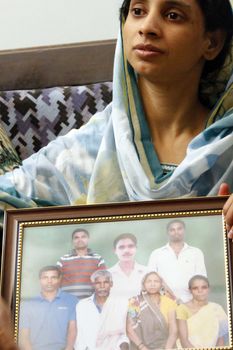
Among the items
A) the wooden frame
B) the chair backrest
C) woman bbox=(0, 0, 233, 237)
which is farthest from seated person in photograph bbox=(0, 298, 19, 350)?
the wooden frame

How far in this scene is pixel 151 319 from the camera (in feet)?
2.68

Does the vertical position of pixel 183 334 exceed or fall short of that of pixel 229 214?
it falls short

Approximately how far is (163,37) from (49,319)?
0.43m

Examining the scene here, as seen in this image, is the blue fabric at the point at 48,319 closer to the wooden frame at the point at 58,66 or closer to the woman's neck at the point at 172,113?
the woman's neck at the point at 172,113

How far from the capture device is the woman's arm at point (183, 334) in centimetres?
80

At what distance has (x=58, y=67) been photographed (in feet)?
5.11

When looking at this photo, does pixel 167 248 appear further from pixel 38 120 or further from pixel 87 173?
pixel 38 120

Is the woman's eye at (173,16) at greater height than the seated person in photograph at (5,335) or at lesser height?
greater

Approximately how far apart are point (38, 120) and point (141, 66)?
1.28 feet

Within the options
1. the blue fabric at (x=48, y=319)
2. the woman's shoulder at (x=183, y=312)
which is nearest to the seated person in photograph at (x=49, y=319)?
the blue fabric at (x=48, y=319)

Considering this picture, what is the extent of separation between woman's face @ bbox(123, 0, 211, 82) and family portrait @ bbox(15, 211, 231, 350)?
0.96ft

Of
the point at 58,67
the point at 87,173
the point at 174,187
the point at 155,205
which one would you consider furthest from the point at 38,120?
the point at 155,205

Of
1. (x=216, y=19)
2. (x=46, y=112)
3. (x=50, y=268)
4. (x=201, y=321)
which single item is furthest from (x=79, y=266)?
(x=46, y=112)

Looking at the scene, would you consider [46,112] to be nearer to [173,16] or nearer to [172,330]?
[173,16]
